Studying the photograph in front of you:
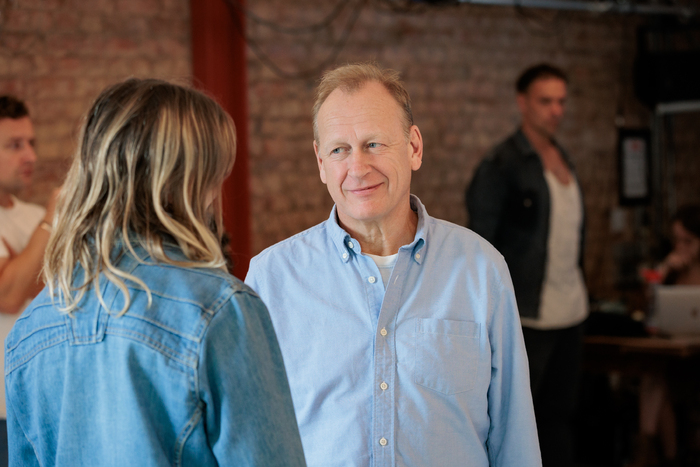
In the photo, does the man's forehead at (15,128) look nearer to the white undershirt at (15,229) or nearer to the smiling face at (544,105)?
the white undershirt at (15,229)

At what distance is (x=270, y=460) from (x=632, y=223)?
594cm

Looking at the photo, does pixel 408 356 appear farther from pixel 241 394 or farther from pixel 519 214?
pixel 519 214

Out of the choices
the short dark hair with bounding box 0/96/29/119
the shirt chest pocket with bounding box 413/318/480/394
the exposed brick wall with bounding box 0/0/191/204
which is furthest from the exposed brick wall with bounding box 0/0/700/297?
the shirt chest pocket with bounding box 413/318/480/394

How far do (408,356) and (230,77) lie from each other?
2854mm

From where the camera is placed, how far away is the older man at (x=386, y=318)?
1.60 metres

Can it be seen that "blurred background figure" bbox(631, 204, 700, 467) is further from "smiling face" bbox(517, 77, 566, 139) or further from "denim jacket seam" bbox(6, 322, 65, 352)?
"denim jacket seam" bbox(6, 322, 65, 352)

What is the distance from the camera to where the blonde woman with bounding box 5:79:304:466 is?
1050mm

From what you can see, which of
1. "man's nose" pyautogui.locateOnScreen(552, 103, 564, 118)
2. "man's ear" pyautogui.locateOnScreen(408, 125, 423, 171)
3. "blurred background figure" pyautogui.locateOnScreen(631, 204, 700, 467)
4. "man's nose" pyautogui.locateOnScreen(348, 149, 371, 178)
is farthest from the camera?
"blurred background figure" pyautogui.locateOnScreen(631, 204, 700, 467)

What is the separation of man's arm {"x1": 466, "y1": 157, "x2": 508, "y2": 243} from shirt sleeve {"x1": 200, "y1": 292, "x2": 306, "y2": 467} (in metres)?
2.48

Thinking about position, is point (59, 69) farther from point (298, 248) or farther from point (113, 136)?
point (113, 136)

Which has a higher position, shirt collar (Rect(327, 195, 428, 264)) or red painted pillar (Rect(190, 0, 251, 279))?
red painted pillar (Rect(190, 0, 251, 279))

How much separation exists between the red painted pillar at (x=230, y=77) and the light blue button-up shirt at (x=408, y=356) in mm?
2340

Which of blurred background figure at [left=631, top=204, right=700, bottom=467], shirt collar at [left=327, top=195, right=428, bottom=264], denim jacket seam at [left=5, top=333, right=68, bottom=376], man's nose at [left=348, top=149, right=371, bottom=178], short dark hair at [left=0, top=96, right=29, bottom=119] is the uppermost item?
short dark hair at [left=0, top=96, right=29, bottom=119]

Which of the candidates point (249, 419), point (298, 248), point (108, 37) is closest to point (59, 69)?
point (108, 37)
